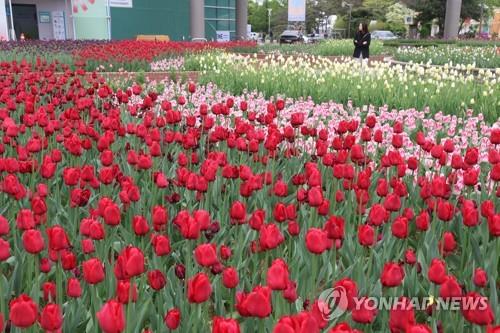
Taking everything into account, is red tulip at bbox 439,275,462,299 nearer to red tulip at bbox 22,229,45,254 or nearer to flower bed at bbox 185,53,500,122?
red tulip at bbox 22,229,45,254

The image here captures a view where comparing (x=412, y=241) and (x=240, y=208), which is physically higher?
(x=240, y=208)

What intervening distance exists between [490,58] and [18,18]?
26.5 meters

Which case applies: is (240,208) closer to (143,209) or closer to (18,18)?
(143,209)

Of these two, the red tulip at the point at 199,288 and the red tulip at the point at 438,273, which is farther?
the red tulip at the point at 438,273

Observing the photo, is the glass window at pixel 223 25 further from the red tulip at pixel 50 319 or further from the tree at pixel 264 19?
the tree at pixel 264 19

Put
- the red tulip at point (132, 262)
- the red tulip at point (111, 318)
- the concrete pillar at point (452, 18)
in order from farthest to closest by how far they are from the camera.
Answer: the concrete pillar at point (452, 18) → the red tulip at point (132, 262) → the red tulip at point (111, 318)

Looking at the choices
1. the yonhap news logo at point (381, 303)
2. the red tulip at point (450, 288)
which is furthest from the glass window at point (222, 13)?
the red tulip at point (450, 288)

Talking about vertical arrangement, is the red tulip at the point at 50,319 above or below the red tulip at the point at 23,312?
below

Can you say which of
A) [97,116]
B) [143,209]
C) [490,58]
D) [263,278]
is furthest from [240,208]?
[490,58]

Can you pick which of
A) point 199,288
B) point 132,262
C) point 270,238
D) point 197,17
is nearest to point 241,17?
point 197,17

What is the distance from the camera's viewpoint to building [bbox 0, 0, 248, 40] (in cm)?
2858

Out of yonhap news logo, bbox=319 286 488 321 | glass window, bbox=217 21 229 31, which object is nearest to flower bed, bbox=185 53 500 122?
yonhap news logo, bbox=319 286 488 321

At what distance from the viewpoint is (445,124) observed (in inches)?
239

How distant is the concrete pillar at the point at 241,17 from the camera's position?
35.6 m
